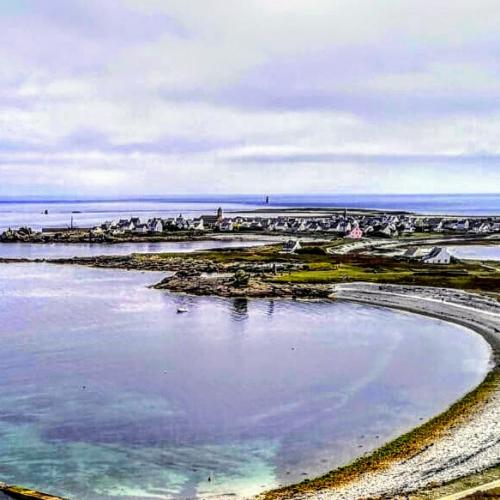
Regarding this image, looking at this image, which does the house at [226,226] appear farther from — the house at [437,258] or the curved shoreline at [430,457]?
the curved shoreline at [430,457]

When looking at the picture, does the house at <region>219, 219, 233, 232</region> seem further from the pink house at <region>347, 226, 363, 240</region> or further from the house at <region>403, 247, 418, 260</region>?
the house at <region>403, 247, 418, 260</region>

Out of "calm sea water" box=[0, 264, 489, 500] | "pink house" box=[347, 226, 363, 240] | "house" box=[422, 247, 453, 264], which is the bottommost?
"calm sea water" box=[0, 264, 489, 500]

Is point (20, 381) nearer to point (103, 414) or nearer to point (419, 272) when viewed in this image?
point (103, 414)

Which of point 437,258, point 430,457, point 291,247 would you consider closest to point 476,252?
point 437,258

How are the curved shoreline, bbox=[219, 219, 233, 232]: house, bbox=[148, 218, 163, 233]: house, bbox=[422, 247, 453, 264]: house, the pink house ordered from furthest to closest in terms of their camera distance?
bbox=[219, 219, 233, 232]: house < bbox=[148, 218, 163, 233]: house < the pink house < bbox=[422, 247, 453, 264]: house < the curved shoreline

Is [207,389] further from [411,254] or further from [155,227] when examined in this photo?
[155,227]

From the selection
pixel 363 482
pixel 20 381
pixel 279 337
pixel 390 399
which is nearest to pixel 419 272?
pixel 279 337

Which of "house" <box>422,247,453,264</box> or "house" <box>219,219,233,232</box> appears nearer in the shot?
"house" <box>422,247,453,264</box>

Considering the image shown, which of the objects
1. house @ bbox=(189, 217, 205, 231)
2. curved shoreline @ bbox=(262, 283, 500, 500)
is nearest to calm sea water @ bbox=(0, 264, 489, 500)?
curved shoreline @ bbox=(262, 283, 500, 500)

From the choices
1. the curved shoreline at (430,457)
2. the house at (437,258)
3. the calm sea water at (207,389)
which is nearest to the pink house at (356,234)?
the house at (437,258)
